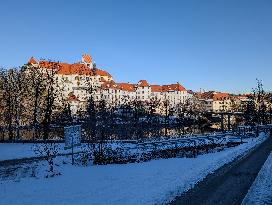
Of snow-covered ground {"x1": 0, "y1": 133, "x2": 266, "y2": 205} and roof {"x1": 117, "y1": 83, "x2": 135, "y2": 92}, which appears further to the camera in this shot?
roof {"x1": 117, "y1": 83, "x2": 135, "y2": 92}

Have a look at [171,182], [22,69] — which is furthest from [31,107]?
[171,182]

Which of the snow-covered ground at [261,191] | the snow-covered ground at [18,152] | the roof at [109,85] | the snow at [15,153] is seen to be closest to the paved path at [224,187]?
the snow-covered ground at [261,191]

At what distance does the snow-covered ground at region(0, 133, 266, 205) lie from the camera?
464 inches

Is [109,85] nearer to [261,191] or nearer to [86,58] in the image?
[86,58]

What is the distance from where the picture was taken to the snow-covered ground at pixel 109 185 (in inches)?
464

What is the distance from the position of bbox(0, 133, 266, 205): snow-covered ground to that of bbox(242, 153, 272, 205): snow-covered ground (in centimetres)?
220

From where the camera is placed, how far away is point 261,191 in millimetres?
12789

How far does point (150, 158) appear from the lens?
80.7ft

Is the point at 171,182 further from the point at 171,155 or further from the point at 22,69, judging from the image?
the point at 22,69

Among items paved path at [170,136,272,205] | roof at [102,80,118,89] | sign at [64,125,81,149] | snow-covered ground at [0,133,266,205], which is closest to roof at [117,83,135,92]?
roof at [102,80,118,89]

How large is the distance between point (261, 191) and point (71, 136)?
38.4ft

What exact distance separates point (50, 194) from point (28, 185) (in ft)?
6.83

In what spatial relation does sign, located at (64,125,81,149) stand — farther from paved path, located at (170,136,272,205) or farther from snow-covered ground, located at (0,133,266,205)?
paved path, located at (170,136,272,205)

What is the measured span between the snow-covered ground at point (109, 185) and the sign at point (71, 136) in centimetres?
186
